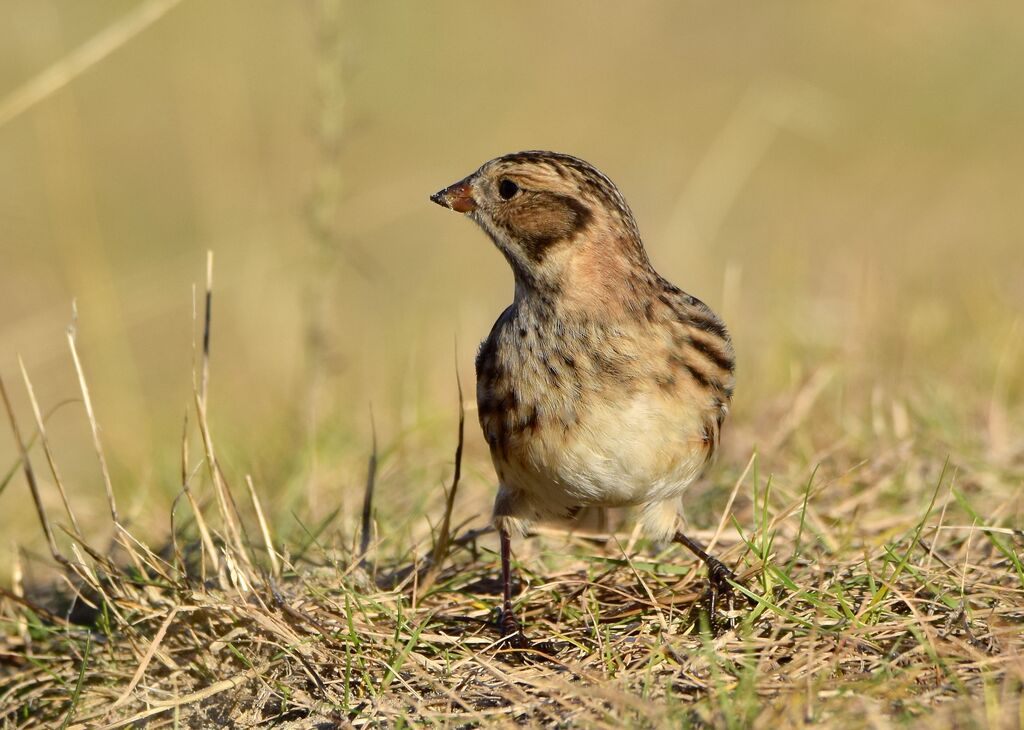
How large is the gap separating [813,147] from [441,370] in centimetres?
951

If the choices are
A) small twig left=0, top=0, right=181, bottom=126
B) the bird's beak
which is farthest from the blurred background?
the bird's beak

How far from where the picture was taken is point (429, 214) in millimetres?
14906

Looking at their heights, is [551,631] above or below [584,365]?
below

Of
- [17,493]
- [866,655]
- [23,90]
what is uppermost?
[23,90]

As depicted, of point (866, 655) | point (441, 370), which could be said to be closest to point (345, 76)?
point (441, 370)

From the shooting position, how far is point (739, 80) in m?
17.3

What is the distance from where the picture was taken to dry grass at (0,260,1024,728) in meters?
3.26

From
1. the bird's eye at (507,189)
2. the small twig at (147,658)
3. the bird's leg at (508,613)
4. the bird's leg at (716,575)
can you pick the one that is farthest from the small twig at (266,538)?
the bird's leg at (716,575)

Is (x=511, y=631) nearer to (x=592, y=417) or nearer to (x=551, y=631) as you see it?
(x=551, y=631)

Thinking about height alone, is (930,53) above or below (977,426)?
above

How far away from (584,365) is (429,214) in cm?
1114

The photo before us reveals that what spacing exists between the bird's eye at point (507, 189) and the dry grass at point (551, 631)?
0.84 m

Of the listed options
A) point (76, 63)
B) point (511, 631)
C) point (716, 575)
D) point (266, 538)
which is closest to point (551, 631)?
point (511, 631)

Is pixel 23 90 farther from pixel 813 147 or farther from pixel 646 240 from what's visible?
pixel 813 147
